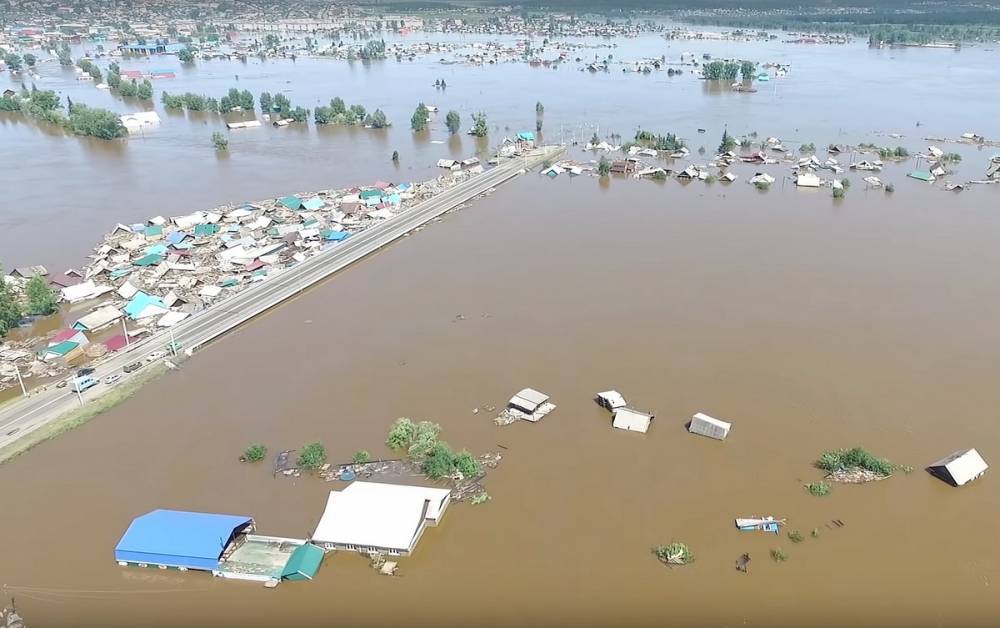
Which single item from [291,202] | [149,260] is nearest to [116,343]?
[149,260]

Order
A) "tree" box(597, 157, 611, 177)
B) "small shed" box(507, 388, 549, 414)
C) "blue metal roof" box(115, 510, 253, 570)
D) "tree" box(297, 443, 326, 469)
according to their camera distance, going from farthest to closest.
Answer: "tree" box(597, 157, 611, 177) → "small shed" box(507, 388, 549, 414) → "tree" box(297, 443, 326, 469) → "blue metal roof" box(115, 510, 253, 570)

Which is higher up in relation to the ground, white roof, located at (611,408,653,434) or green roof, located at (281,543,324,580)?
white roof, located at (611,408,653,434)

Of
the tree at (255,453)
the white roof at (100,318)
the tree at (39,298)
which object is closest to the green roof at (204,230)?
the white roof at (100,318)

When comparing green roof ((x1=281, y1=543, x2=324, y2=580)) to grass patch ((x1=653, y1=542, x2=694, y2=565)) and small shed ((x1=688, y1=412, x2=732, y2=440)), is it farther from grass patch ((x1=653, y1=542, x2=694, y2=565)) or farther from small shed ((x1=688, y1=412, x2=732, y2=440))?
small shed ((x1=688, y1=412, x2=732, y2=440))

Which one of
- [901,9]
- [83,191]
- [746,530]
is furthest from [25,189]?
[901,9]

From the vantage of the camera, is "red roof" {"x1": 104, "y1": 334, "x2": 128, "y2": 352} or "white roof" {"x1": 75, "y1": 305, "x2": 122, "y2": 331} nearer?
"red roof" {"x1": 104, "y1": 334, "x2": 128, "y2": 352}

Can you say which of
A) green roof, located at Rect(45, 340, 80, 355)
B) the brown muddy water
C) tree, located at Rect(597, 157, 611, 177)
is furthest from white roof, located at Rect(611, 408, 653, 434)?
tree, located at Rect(597, 157, 611, 177)
